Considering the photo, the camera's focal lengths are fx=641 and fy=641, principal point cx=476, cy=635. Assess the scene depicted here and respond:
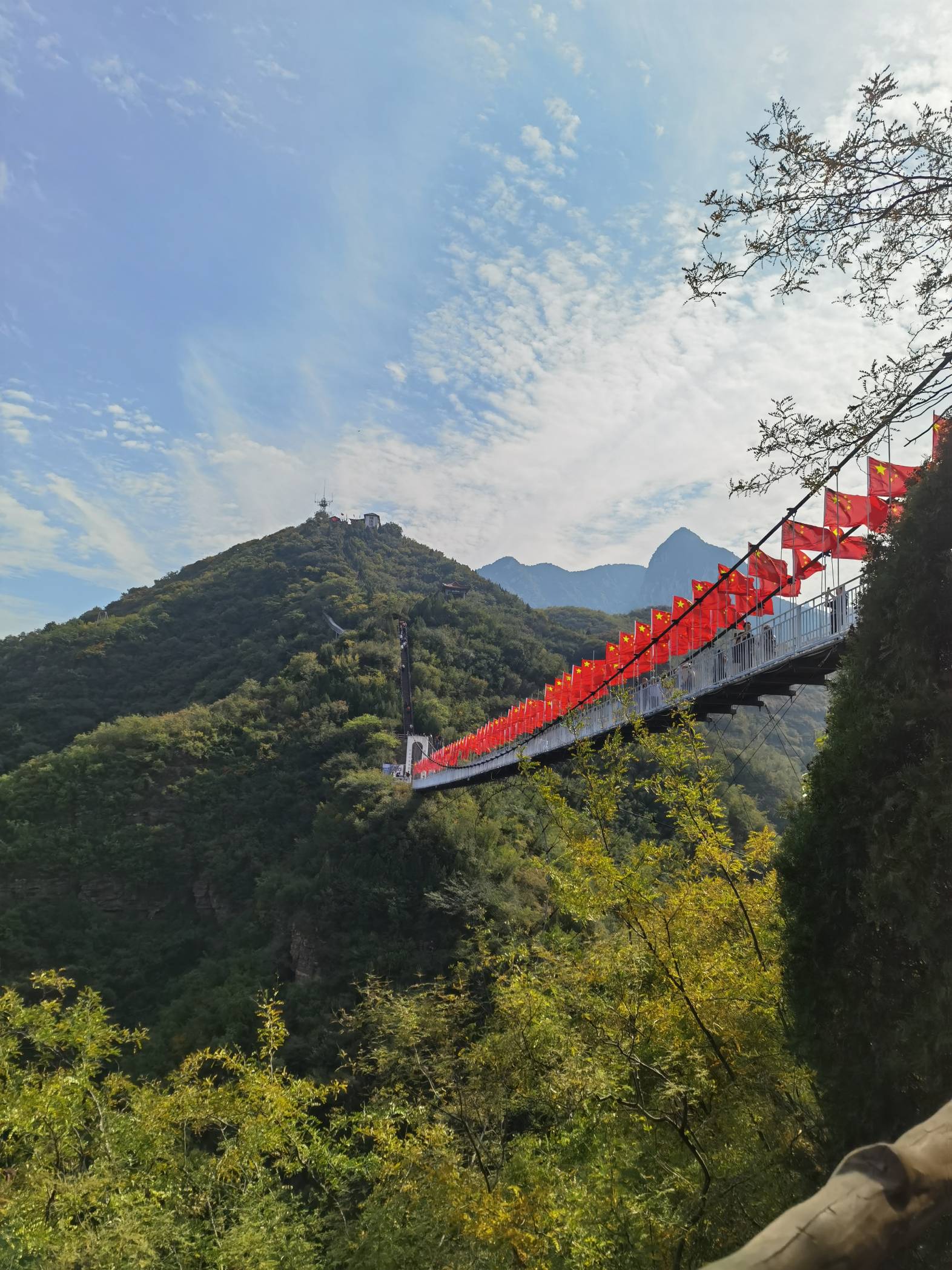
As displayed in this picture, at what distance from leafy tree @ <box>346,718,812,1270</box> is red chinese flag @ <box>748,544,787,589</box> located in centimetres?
378

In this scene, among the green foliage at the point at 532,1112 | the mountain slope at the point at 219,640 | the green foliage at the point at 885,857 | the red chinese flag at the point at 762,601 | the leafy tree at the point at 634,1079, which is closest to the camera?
the green foliage at the point at 885,857

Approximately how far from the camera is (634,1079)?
4.19 m

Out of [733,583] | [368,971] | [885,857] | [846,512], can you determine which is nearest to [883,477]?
[846,512]

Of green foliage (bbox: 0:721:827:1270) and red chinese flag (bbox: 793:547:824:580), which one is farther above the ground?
red chinese flag (bbox: 793:547:824:580)

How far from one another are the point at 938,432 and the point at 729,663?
4801 mm

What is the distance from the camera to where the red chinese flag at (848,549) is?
6.46 metres

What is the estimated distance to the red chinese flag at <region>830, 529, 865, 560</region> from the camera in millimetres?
6465

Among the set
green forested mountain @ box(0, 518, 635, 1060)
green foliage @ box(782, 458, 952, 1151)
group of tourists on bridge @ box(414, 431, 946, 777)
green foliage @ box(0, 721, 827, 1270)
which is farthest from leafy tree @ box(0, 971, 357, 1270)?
green forested mountain @ box(0, 518, 635, 1060)

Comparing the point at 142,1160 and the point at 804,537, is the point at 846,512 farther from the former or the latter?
the point at 142,1160

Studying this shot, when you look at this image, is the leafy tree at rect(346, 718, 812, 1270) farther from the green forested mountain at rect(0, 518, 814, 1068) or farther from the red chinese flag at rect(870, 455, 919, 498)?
the green forested mountain at rect(0, 518, 814, 1068)

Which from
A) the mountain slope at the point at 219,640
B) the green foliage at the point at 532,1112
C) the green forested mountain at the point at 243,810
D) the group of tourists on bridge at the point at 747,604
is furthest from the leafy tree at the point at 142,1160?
the mountain slope at the point at 219,640

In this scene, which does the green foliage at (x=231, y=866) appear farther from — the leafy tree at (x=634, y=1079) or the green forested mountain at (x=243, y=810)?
the leafy tree at (x=634, y=1079)

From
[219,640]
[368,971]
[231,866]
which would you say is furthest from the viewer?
[219,640]

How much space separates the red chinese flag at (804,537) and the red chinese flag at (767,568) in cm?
65
